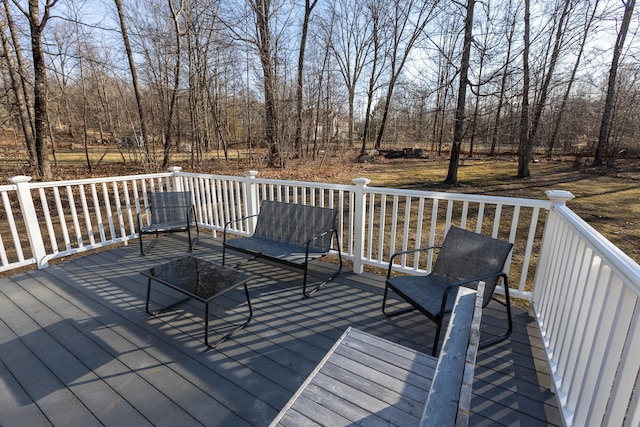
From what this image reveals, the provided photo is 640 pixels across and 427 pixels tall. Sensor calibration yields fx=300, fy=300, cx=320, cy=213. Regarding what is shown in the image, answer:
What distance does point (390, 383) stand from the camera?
1261 millimetres

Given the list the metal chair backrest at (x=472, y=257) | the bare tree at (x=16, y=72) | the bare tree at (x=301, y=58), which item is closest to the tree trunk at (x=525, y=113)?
the bare tree at (x=301, y=58)

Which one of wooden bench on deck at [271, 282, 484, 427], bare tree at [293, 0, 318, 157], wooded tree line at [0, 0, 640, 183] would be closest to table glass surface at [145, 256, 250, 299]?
wooden bench on deck at [271, 282, 484, 427]

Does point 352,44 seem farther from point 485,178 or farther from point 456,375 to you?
point 456,375

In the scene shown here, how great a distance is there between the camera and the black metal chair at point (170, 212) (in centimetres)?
385

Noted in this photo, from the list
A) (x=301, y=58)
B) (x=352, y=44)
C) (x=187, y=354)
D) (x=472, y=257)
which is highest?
(x=352, y=44)

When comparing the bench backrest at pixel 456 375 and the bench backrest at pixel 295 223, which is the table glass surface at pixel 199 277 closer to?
the bench backrest at pixel 295 223

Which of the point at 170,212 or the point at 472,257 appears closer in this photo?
the point at 472,257

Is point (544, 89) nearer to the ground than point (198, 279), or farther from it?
farther from it

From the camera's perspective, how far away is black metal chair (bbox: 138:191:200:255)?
385 cm

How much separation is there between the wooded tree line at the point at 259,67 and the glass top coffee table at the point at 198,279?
6.40 meters

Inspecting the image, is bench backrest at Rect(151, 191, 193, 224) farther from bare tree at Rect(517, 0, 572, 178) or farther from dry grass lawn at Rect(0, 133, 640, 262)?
bare tree at Rect(517, 0, 572, 178)

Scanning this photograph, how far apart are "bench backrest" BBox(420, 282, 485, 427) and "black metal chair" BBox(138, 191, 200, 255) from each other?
11.4ft

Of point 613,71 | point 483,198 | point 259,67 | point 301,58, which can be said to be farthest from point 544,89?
point 483,198

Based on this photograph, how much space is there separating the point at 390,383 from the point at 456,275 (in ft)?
4.33
